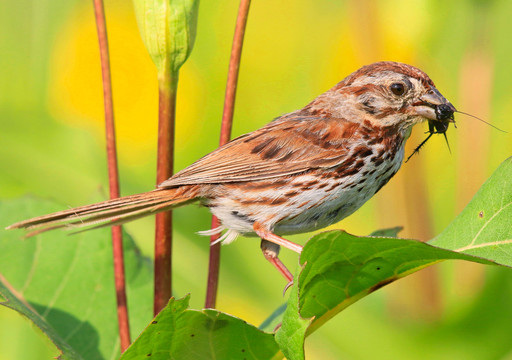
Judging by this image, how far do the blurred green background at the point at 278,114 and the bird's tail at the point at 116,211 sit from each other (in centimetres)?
90

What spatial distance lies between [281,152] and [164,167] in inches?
26.6

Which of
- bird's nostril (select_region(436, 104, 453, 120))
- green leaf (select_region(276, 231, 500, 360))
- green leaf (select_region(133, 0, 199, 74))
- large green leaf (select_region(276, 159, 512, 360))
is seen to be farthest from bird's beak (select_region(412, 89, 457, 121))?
green leaf (select_region(133, 0, 199, 74))

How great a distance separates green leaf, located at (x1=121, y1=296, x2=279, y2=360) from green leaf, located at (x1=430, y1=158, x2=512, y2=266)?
52 cm

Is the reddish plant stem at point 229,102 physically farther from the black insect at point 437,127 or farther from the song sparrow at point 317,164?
the black insect at point 437,127

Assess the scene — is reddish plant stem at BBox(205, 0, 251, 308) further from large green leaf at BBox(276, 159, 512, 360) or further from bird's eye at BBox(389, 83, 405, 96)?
bird's eye at BBox(389, 83, 405, 96)

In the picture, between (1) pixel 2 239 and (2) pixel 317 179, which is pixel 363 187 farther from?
(1) pixel 2 239

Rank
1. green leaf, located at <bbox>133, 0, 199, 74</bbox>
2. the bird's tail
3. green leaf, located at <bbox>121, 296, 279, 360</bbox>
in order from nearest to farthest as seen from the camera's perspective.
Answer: green leaf, located at <bbox>121, 296, 279, 360</bbox> < green leaf, located at <bbox>133, 0, 199, 74</bbox> < the bird's tail

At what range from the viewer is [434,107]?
2.17 meters

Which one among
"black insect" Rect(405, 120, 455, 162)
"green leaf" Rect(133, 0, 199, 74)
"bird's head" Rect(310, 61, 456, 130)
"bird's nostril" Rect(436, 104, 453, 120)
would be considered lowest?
"black insect" Rect(405, 120, 455, 162)

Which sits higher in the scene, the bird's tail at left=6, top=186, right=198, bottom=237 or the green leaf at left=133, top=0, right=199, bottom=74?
the green leaf at left=133, top=0, right=199, bottom=74

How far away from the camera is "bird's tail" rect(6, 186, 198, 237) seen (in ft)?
6.12

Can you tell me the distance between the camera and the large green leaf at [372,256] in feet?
4.71

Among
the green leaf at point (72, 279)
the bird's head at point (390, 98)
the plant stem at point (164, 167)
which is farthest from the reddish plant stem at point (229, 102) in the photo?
the bird's head at point (390, 98)

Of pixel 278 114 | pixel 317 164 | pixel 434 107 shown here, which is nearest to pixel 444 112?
pixel 434 107
